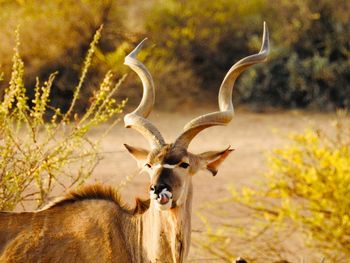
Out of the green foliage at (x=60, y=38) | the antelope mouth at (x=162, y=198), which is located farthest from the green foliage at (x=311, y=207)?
the green foliage at (x=60, y=38)

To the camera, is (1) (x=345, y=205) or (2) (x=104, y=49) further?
(2) (x=104, y=49)

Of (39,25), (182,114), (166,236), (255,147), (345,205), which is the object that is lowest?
(166,236)

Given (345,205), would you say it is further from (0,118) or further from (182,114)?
(182,114)

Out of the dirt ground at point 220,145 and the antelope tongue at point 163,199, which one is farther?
the dirt ground at point 220,145

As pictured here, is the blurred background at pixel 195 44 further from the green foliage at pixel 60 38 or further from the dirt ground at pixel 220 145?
the dirt ground at pixel 220 145

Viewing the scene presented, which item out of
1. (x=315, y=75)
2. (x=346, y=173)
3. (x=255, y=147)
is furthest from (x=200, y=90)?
(x=346, y=173)

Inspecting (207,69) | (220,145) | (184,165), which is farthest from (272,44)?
(184,165)

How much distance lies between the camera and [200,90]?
613 inches

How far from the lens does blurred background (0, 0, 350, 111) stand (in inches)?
538

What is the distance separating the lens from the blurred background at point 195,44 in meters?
13.7

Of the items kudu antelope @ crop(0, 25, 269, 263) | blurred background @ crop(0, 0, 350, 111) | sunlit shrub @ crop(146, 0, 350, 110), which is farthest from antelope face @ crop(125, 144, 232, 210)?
sunlit shrub @ crop(146, 0, 350, 110)

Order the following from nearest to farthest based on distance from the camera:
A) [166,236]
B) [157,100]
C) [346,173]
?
1. [166,236]
2. [346,173]
3. [157,100]

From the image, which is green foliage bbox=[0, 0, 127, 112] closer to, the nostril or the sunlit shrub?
the sunlit shrub

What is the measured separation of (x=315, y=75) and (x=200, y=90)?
5.99 ft
